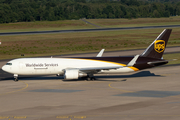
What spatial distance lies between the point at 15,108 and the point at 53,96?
6.85 metres

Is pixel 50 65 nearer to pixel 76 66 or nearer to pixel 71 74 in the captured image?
pixel 71 74

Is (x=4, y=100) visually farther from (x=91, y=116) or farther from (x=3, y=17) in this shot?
(x=3, y=17)

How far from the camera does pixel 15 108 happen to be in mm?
32094

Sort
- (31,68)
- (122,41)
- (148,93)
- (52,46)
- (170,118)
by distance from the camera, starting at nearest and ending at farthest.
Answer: (170,118)
(148,93)
(31,68)
(52,46)
(122,41)

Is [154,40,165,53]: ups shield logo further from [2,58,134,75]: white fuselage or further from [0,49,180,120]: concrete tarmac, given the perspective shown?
[2,58,134,75]: white fuselage

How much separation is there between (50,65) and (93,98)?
14.1 metres

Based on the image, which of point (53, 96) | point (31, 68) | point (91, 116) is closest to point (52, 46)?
point (31, 68)

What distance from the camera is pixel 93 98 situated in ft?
120

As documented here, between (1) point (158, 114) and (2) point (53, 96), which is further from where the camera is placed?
(2) point (53, 96)

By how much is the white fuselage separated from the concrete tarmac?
6.58 ft

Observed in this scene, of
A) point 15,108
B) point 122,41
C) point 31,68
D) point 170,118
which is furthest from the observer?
point 122,41

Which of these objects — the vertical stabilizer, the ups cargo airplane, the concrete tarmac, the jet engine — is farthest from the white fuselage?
the vertical stabilizer

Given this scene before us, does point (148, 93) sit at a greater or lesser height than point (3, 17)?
lesser

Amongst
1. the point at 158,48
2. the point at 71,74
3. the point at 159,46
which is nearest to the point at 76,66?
the point at 71,74
